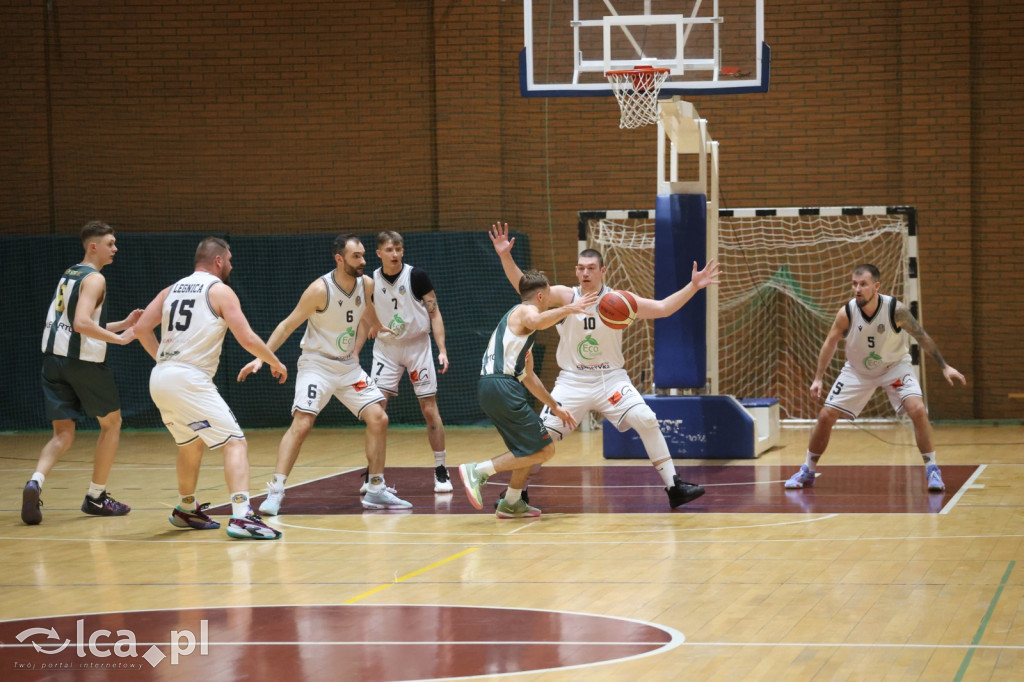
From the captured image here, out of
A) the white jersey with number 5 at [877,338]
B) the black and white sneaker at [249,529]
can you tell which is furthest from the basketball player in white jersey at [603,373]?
the black and white sneaker at [249,529]

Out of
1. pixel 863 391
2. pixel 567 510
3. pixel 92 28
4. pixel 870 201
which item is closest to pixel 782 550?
pixel 567 510

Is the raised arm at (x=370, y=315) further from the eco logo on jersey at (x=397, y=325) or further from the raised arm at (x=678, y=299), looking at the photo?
the raised arm at (x=678, y=299)

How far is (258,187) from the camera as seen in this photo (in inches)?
637

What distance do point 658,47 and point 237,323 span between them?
15.1ft

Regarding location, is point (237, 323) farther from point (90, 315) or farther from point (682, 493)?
point (682, 493)

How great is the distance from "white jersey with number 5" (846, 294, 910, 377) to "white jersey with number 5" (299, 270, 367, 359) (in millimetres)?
3706

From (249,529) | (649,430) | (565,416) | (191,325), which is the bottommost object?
(249,529)

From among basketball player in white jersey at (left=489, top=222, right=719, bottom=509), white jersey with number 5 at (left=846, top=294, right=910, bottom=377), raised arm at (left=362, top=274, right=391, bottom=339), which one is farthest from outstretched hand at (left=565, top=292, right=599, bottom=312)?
white jersey with number 5 at (left=846, top=294, right=910, bottom=377)

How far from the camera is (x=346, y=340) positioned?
852cm

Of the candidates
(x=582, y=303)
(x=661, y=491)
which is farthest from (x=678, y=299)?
(x=661, y=491)

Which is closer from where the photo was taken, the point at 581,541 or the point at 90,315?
the point at 581,541

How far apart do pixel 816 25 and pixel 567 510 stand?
895cm

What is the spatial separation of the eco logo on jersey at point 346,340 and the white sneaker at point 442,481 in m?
1.43

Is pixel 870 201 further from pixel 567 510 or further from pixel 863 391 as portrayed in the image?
pixel 567 510
